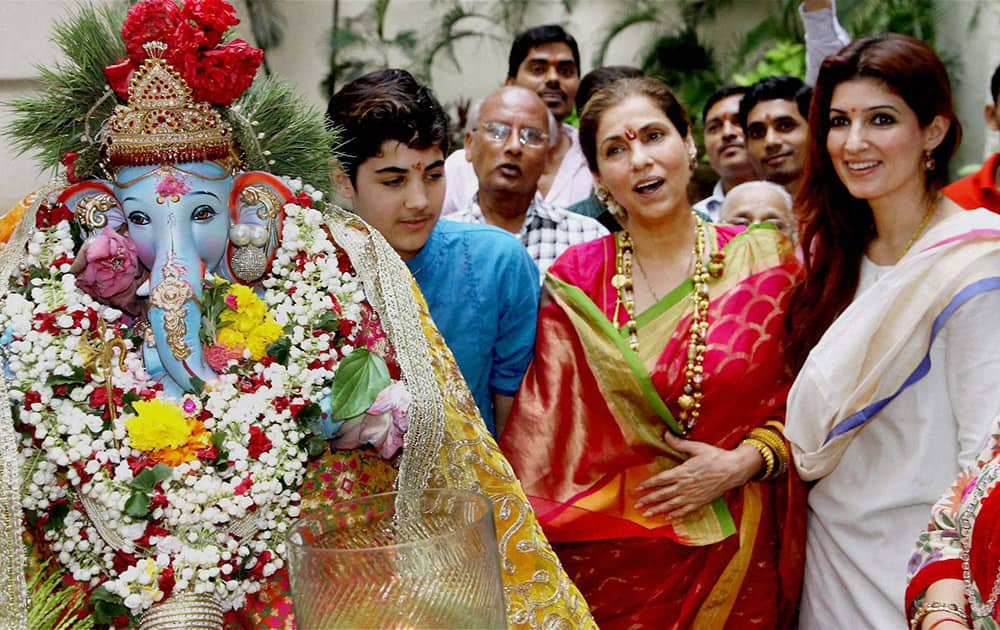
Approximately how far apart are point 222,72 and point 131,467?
695 millimetres

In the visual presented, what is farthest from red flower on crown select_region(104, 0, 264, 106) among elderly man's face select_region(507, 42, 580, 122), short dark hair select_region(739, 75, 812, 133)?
elderly man's face select_region(507, 42, 580, 122)

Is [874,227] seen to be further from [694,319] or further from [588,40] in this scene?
[588,40]

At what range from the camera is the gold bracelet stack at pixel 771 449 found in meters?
2.71

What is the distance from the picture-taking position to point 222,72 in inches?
75.3

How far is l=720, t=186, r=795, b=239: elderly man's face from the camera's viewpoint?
3.46 meters

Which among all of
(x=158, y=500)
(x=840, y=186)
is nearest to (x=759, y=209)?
(x=840, y=186)

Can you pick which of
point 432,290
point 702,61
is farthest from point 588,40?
point 432,290

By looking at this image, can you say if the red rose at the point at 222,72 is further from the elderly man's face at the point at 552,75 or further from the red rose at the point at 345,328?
the elderly man's face at the point at 552,75

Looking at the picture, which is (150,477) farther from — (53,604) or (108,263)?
(108,263)

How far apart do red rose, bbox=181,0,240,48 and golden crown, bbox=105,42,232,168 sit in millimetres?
76

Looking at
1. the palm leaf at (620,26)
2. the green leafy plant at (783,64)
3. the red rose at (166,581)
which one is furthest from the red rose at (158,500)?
the green leafy plant at (783,64)

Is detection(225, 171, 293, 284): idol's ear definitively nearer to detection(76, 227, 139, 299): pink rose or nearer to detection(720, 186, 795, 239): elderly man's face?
detection(76, 227, 139, 299): pink rose

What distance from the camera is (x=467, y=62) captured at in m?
8.52

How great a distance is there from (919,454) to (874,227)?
24.4 inches
